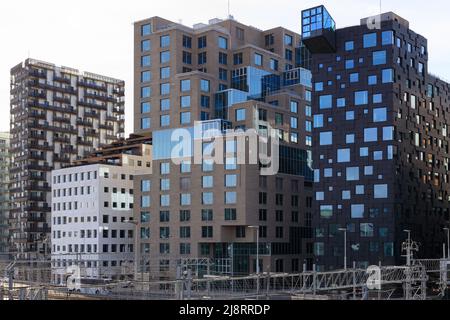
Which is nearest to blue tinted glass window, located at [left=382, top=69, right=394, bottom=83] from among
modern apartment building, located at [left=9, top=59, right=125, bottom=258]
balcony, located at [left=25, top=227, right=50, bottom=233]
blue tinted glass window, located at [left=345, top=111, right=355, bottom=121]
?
blue tinted glass window, located at [left=345, top=111, right=355, bottom=121]

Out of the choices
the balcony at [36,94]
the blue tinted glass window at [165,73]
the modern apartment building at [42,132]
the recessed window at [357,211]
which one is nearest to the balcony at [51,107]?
the modern apartment building at [42,132]

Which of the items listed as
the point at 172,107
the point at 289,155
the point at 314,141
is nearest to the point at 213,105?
the point at 172,107

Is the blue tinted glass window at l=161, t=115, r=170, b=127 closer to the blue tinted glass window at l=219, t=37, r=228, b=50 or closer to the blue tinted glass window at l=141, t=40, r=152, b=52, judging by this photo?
the blue tinted glass window at l=141, t=40, r=152, b=52

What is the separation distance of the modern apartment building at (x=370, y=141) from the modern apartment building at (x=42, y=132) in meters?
80.2

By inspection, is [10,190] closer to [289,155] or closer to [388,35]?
[289,155]

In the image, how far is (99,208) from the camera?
375 ft

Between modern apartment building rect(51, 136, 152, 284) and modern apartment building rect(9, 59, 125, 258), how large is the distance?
2629 cm

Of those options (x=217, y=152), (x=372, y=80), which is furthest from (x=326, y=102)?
(x=217, y=152)

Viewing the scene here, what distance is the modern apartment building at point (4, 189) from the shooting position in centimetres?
15750

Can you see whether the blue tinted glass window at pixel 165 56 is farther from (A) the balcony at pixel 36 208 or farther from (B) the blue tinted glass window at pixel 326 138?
(A) the balcony at pixel 36 208

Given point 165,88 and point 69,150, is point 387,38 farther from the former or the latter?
point 69,150

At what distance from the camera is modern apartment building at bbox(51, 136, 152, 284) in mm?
113750

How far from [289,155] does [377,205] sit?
23.2m

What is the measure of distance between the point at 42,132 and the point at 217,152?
73101 mm
